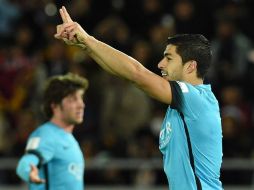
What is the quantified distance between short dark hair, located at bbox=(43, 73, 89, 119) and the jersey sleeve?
2.48 meters

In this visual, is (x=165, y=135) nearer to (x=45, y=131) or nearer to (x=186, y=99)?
(x=186, y=99)

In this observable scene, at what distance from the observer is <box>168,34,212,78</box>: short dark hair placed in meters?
5.06

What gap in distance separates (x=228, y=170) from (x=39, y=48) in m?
3.56

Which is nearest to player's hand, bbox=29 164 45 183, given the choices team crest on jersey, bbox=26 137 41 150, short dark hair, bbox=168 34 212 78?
team crest on jersey, bbox=26 137 41 150

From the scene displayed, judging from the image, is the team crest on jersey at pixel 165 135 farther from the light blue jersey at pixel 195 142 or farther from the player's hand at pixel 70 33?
the player's hand at pixel 70 33

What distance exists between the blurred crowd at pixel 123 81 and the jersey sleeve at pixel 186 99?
182 inches

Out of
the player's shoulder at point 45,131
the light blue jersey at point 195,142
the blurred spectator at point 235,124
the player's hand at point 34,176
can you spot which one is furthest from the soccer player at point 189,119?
the blurred spectator at point 235,124

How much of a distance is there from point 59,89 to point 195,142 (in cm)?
249

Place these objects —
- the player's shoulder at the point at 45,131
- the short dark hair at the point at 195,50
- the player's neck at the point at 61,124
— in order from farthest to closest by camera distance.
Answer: the player's neck at the point at 61,124 → the player's shoulder at the point at 45,131 → the short dark hair at the point at 195,50

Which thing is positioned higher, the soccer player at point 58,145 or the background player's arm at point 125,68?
the background player's arm at point 125,68

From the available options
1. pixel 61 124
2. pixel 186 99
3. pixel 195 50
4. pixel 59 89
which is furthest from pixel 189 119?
pixel 59 89

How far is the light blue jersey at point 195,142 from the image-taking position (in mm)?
5000

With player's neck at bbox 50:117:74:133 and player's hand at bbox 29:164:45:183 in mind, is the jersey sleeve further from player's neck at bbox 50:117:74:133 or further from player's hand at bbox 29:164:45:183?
player's neck at bbox 50:117:74:133

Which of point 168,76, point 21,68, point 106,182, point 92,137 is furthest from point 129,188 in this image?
point 168,76
